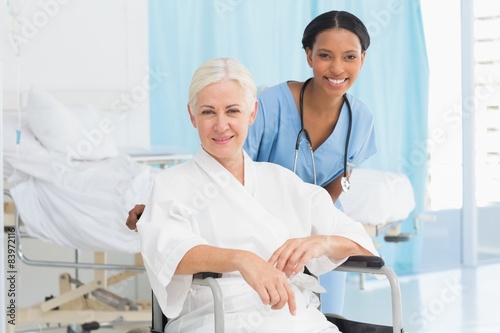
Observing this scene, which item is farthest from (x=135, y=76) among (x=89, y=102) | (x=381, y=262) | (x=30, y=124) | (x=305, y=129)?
(x=381, y=262)

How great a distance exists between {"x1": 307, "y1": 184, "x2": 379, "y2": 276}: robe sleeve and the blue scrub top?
296mm

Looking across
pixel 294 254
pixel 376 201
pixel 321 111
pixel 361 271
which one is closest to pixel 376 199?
pixel 376 201

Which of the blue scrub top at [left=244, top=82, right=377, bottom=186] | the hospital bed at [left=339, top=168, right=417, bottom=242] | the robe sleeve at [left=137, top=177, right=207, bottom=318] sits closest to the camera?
the robe sleeve at [left=137, top=177, right=207, bottom=318]

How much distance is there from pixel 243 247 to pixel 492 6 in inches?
161

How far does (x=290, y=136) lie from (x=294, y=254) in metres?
0.58

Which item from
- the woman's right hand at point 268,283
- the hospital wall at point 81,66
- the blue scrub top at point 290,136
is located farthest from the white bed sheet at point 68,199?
the woman's right hand at point 268,283

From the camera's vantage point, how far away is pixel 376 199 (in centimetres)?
380

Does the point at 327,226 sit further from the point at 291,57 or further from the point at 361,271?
the point at 291,57

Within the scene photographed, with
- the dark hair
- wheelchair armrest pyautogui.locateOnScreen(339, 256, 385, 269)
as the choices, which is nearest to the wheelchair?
wheelchair armrest pyautogui.locateOnScreen(339, 256, 385, 269)

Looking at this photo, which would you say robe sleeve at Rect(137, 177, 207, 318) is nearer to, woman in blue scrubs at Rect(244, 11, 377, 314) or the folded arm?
the folded arm

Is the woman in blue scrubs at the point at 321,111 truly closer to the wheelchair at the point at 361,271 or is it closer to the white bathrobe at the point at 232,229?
the white bathrobe at the point at 232,229

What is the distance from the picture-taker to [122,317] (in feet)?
11.1

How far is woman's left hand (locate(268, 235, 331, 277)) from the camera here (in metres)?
1.66

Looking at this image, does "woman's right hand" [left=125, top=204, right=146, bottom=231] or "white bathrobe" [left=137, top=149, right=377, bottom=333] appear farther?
"woman's right hand" [left=125, top=204, right=146, bottom=231]
